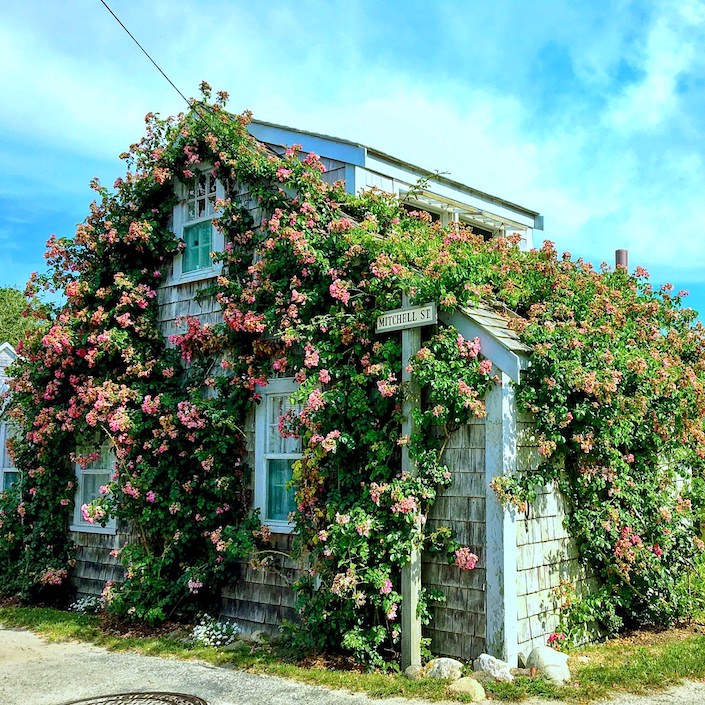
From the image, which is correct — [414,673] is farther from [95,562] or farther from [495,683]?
[95,562]

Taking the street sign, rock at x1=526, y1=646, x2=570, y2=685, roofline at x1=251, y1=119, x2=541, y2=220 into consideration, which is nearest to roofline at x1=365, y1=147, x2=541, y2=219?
roofline at x1=251, y1=119, x2=541, y2=220

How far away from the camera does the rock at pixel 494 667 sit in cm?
615

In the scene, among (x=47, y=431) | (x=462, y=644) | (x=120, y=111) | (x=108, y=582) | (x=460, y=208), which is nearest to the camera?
(x=462, y=644)

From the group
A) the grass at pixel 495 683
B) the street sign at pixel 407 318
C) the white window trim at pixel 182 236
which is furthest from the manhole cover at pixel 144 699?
the white window trim at pixel 182 236

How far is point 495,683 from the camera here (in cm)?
606

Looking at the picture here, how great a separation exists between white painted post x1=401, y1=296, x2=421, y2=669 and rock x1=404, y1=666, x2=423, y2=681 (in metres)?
0.08

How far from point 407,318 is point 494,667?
10.1 feet

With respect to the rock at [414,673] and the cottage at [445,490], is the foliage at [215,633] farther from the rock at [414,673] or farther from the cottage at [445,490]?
the rock at [414,673]

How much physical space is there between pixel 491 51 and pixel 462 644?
521 cm

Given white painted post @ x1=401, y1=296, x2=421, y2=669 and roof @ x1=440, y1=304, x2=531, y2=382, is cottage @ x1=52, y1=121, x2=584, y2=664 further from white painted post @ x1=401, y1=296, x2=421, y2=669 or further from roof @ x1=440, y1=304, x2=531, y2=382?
white painted post @ x1=401, y1=296, x2=421, y2=669

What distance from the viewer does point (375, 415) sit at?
7398 mm

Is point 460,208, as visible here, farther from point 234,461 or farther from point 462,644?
point 462,644

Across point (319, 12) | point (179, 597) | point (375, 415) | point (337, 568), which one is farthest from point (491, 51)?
point (179, 597)

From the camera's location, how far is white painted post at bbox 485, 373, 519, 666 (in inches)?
253
